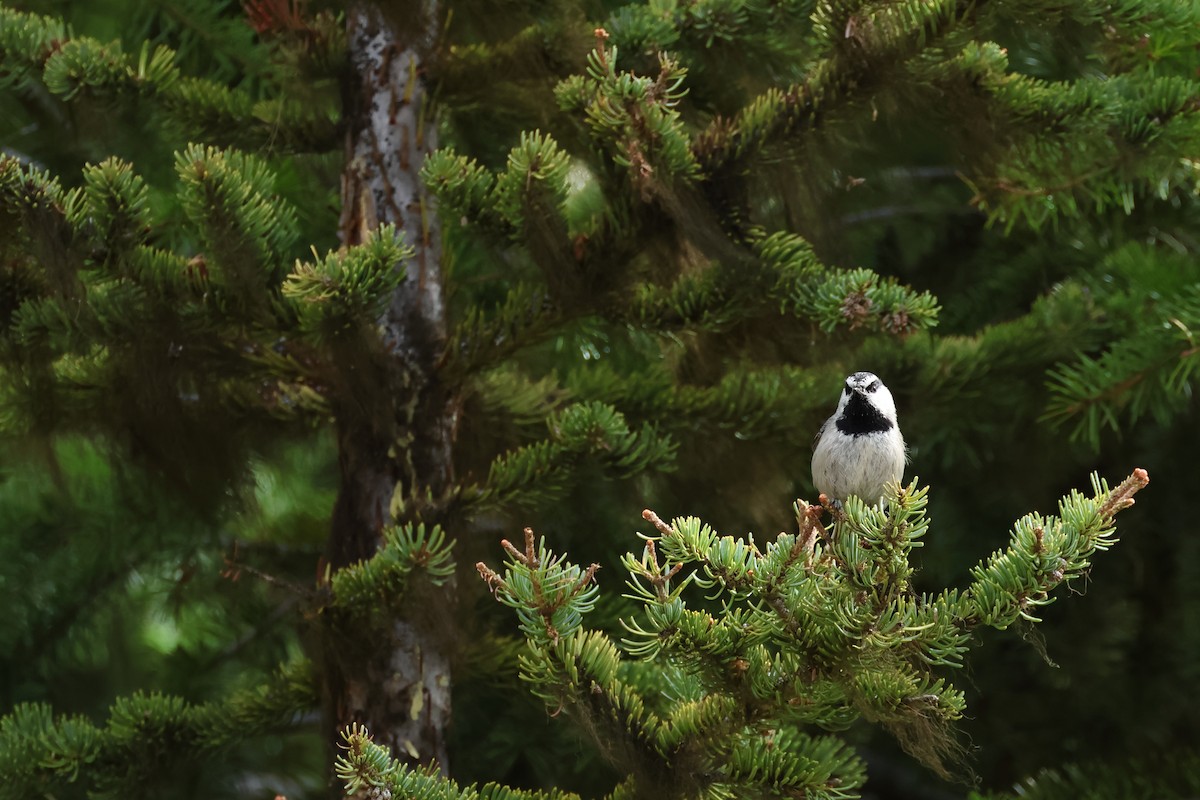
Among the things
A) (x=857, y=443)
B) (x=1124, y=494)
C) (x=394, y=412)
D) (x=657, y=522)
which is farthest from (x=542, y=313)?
(x=1124, y=494)

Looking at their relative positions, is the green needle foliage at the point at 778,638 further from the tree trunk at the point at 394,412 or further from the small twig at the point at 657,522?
the tree trunk at the point at 394,412

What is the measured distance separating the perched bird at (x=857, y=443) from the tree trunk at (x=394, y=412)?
103cm

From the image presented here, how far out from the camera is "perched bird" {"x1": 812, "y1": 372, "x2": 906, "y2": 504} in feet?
12.1

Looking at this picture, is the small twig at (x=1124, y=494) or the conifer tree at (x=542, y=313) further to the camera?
the conifer tree at (x=542, y=313)

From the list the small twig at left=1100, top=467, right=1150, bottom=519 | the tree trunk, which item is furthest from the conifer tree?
the small twig at left=1100, top=467, right=1150, bottom=519

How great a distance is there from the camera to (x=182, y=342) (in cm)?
321

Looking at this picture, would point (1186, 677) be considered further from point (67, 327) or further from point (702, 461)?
point (67, 327)

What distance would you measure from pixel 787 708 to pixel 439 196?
1.40m

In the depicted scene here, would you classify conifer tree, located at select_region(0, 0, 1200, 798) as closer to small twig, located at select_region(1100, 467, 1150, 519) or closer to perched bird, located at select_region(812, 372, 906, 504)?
perched bird, located at select_region(812, 372, 906, 504)

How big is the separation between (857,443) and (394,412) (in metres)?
1.23

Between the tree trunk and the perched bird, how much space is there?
103 centimetres

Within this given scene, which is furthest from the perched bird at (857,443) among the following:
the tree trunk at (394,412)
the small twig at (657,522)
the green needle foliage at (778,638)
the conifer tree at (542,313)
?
the small twig at (657,522)

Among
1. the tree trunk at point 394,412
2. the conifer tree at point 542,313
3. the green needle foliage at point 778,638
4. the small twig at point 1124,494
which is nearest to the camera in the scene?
the small twig at point 1124,494

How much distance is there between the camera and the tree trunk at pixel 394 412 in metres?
3.24
